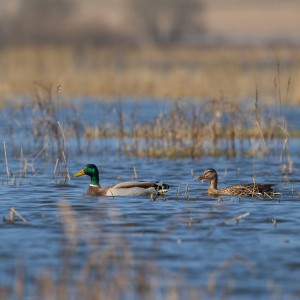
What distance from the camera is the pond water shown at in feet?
25.7

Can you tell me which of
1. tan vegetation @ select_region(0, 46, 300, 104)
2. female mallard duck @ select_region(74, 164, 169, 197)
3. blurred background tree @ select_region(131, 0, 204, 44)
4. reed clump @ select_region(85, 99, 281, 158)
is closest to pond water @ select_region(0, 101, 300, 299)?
female mallard duck @ select_region(74, 164, 169, 197)

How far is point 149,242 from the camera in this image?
9.85m

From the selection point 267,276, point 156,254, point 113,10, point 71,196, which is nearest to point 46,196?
point 71,196

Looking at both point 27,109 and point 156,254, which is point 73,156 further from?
point 156,254

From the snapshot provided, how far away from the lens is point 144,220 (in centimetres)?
1132

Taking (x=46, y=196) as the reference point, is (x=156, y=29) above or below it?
above

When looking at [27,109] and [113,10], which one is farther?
[113,10]

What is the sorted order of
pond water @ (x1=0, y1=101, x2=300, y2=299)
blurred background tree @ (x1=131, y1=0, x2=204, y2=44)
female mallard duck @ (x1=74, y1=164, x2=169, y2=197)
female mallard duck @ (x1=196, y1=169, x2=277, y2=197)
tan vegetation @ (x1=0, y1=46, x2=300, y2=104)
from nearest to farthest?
pond water @ (x1=0, y1=101, x2=300, y2=299) → female mallard duck @ (x1=196, y1=169, x2=277, y2=197) → female mallard duck @ (x1=74, y1=164, x2=169, y2=197) → tan vegetation @ (x1=0, y1=46, x2=300, y2=104) → blurred background tree @ (x1=131, y1=0, x2=204, y2=44)

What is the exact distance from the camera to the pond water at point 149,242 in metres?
7.84

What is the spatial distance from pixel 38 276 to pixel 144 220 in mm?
3180

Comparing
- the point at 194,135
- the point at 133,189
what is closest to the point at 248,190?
the point at 133,189

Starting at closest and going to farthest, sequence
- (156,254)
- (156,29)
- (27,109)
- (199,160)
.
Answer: (156,254), (199,160), (27,109), (156,29)

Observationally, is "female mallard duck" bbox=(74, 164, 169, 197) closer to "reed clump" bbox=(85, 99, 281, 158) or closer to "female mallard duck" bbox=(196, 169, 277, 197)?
"female mallard duck" bbox=(196, 169, 277, 197)

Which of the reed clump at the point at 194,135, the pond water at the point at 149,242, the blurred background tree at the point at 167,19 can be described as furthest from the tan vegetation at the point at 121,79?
the blurred background tree at the point at 167,19
